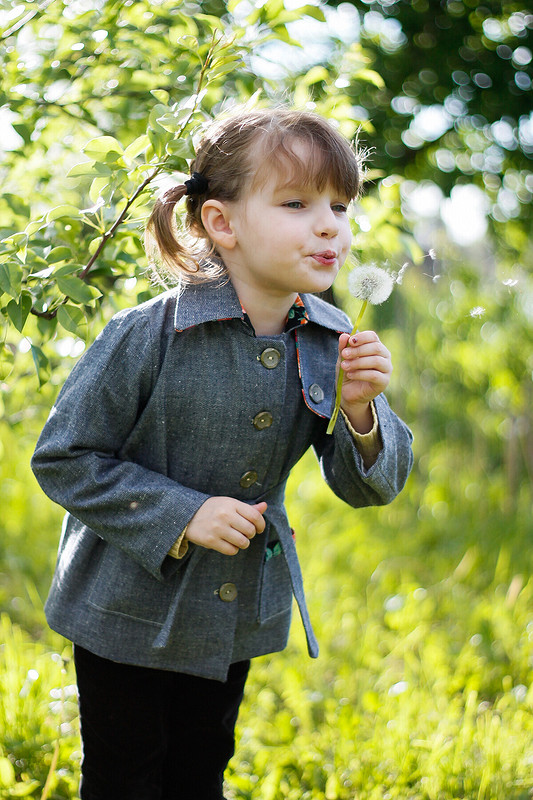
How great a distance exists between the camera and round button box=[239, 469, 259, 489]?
1.39 m

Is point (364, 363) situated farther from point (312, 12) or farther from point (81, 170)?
point (312, 12)

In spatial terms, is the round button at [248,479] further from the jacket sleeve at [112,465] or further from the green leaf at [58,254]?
the green leaf at [58,254]

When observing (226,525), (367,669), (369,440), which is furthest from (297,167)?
(367,669)

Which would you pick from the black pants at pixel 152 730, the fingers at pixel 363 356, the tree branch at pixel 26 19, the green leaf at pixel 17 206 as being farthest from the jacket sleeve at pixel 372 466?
the tree branch at pixel 26 19

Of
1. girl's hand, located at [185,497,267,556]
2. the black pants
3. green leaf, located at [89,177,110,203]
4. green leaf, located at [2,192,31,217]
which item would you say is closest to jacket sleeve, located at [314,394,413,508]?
girl's hand, located at [185,497,267,556]

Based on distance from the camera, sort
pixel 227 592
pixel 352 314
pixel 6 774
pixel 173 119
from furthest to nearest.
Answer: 1. pixel 352 314
2. pixel 6 774
3. pixel 227 592
4. pixel 173 119

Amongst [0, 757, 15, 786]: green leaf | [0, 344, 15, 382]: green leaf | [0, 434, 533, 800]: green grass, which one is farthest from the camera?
[0, 434, 533, 800]: green grass

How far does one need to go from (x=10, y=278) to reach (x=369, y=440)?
67 cm

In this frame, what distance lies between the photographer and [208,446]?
1.36 meters

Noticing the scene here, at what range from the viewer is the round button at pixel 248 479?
1.39 metres

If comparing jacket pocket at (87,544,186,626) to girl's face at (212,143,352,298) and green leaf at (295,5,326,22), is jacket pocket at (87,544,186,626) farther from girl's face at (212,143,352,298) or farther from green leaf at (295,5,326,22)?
green leaf at (295,5,326,22)

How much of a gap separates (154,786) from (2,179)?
1632mm

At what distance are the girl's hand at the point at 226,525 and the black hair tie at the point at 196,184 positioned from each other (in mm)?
Answer: 549

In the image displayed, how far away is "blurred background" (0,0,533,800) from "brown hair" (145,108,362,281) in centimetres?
5
